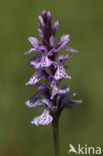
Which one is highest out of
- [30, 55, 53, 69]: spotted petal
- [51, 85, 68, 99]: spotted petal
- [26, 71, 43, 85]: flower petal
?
[30, 55, 53, 69]: spotted petal

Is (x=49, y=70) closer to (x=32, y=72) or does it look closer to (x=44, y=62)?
(x=44, y=62)

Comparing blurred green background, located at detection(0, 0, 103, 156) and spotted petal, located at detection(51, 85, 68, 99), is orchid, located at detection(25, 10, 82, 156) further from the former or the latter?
blurred green background, located at detection(0, 0, 103, 156)

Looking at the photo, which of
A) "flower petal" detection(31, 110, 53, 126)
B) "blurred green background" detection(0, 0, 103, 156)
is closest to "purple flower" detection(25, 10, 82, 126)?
"flower petal" detection(31, 110, 53, 126)

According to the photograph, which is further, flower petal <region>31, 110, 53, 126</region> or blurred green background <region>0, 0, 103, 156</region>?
blurred green background <region>0, 0, 103, 156</region>

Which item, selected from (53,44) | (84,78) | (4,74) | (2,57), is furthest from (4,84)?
(53,44)

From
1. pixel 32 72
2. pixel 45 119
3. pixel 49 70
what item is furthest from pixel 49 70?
pixel 32 72

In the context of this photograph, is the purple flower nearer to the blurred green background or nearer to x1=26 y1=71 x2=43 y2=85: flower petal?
x1=26 y1=71 x2=43 y2=85: flower petal

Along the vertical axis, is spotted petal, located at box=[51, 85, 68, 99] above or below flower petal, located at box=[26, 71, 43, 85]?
below

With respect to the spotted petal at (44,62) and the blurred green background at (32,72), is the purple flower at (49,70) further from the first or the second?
the blurred green background at (32,72)

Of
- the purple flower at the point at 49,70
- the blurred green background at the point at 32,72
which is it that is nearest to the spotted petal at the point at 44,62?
the purple flower at the point at 49,70
